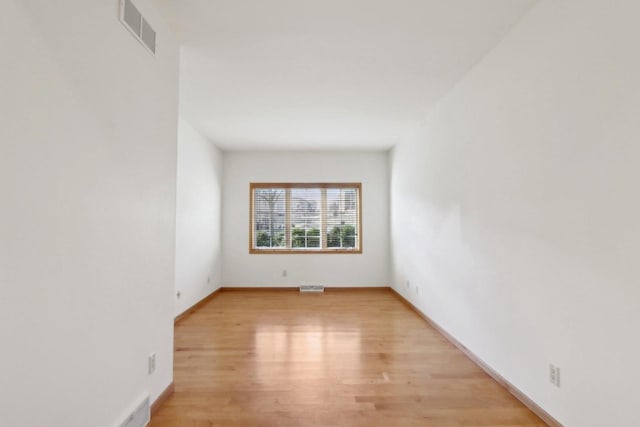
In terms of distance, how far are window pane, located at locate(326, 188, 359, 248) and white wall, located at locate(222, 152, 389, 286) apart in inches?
8.2

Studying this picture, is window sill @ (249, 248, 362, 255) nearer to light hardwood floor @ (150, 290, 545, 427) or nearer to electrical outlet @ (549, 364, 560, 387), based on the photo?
light hardwood floor @ (150, 290, 545, 427)

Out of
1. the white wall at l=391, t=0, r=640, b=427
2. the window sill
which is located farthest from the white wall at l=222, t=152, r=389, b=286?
the white wall at l=391, t=0, r=640, b=427

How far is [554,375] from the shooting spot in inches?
71.1

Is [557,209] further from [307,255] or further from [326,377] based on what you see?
[307,255]

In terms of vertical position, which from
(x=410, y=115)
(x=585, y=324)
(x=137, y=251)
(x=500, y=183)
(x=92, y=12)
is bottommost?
(x=585, y=324)

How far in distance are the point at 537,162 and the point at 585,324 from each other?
971 millimetres

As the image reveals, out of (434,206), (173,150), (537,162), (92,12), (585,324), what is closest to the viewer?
(92,12)

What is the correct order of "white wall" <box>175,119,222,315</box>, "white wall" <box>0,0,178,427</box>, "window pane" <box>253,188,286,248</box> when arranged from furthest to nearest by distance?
"window pane" <box>253,188,286,248</box>, "white wall" <box>175,119,222,315</box>, "white wall" <box>0,0,178,427</box>

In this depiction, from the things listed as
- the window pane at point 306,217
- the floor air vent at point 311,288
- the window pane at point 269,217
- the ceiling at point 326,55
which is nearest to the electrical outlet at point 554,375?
the ceiling at point 326,55

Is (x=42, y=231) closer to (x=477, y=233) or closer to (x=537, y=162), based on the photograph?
(x=537, y=162)

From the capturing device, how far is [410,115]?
3.92 meters

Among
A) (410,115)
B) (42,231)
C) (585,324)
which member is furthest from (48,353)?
(410,115)

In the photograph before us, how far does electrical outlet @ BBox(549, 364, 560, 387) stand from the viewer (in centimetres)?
178

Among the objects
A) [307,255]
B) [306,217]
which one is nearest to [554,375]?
[307,255]
